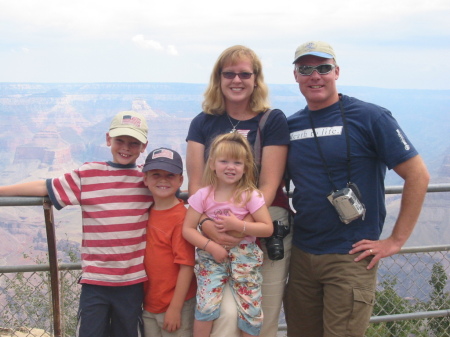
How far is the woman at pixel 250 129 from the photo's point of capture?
2.63 meters

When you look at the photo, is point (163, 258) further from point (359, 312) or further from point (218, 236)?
point (359, 312)

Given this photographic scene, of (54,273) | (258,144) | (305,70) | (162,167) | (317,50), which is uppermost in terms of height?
(317,50)

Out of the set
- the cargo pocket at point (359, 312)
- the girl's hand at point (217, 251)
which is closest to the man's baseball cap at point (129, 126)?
the girl's hand at point (217, 251)

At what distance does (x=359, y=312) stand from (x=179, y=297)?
1023 mm

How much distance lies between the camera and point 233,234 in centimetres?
248

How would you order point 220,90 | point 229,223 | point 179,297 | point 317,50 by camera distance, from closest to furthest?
1. point 229,223
2. point 179,297
3. point 317,50
4. point 220,90

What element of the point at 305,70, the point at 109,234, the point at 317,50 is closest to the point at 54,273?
the point at 109,234

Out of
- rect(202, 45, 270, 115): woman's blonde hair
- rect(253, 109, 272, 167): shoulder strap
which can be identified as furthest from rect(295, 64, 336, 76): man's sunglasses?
rect(253, 109, 272, 167): shoulder strap

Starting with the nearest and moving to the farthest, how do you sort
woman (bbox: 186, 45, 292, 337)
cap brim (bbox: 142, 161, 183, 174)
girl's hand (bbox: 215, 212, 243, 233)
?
girl's hand (bbox: 215, 212, 243, 233)
cap brim (bbox: 142, 161, 183, 174)
woman (bbox: 186, 45, 292, 337)

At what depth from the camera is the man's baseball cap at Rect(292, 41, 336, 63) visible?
265 centimetres

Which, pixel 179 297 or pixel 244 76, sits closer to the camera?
pixel 179 297

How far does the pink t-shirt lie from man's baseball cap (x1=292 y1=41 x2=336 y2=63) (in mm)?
907

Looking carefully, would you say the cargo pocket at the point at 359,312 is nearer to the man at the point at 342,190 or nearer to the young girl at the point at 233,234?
the man at the point at 342,190

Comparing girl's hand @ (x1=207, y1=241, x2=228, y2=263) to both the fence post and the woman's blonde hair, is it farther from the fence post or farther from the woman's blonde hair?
Result: the fence post
